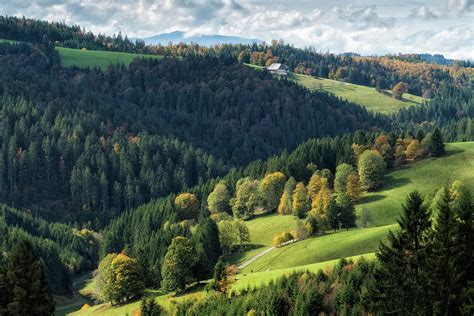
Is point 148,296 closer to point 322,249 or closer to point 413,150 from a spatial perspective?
point 322,249

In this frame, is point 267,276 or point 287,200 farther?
point 287,200

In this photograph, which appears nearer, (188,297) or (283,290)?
(283,290)

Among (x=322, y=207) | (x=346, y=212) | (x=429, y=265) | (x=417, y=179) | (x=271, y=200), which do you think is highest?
(x=429, y=265)

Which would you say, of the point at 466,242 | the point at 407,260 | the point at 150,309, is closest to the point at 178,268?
the point at 150,309

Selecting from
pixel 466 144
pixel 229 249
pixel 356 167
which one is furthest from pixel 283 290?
pixel 466 144

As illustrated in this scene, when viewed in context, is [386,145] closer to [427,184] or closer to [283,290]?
[427,184]

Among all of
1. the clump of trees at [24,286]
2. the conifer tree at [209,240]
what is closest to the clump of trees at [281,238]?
the conifer tree at [209,240]

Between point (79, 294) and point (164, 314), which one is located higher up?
point (164, 314)
